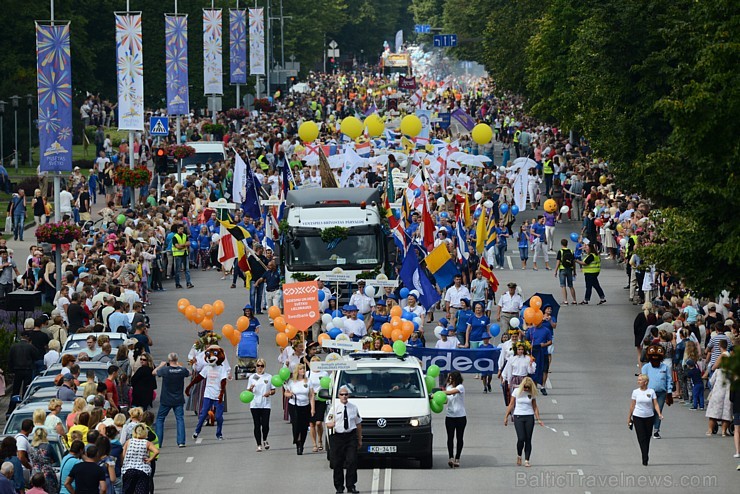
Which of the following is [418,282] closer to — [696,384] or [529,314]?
[529,314]

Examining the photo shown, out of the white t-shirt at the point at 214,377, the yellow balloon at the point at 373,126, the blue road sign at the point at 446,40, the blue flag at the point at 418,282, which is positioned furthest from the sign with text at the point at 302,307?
the blue road sign at the point at 446,40

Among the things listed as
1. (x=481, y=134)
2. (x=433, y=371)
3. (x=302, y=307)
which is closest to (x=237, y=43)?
(x=481, y=134)

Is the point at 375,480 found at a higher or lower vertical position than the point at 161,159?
lower

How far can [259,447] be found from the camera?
25469 mm

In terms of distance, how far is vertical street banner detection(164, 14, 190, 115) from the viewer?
5803 cm

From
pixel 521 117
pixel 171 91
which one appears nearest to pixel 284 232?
pixel 171 91

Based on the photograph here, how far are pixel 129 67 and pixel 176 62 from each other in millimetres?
9700

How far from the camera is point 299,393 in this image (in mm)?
25219

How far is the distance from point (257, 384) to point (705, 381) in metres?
9.27

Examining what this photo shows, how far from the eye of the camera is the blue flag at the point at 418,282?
109 feet

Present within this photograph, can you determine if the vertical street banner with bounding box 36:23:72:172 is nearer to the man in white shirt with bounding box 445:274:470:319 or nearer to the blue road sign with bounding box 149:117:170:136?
the man in white shirt with bounding box 445:274:470:319

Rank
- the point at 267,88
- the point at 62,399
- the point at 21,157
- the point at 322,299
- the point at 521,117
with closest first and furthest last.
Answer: the point at 62,399, the point at 322,299, the point at 21,157, the point at 521,117, the point at 267,88

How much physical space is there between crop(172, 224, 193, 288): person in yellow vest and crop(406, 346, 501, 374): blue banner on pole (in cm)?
1575

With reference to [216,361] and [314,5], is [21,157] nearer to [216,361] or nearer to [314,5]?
[216,361]
